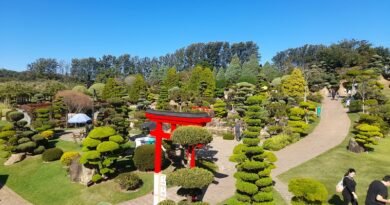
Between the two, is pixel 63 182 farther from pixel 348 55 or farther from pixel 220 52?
pixel 220 52

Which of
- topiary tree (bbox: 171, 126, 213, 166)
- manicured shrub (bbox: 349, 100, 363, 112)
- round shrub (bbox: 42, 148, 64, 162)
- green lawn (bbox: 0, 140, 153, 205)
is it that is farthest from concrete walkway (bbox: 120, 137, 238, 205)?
manicured shrub (bbox: 349, 100, 363, 112)

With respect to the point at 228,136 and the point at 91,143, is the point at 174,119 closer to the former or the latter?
the point at 91,143

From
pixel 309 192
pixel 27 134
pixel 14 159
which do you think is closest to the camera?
pixel 309 192

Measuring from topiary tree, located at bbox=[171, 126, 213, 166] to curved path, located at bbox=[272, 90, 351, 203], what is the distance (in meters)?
4.17

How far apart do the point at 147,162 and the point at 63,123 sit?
60.4ft

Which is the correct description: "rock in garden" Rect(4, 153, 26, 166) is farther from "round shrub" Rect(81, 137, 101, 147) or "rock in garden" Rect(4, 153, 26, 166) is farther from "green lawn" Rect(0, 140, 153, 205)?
"round shrub" Rect(81, 137, 101, 147)

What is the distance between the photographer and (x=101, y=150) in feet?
48.5

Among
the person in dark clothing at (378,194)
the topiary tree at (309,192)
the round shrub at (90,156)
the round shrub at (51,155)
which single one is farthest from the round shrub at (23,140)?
the person in dark clothing at (378,194)

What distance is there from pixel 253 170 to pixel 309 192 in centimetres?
201

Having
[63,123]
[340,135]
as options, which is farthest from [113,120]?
[340,135]

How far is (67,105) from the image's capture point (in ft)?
108

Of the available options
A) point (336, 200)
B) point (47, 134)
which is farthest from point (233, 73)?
point (336, 200)

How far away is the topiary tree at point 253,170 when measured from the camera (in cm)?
1041

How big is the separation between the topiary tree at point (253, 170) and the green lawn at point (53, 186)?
565 centimetres
